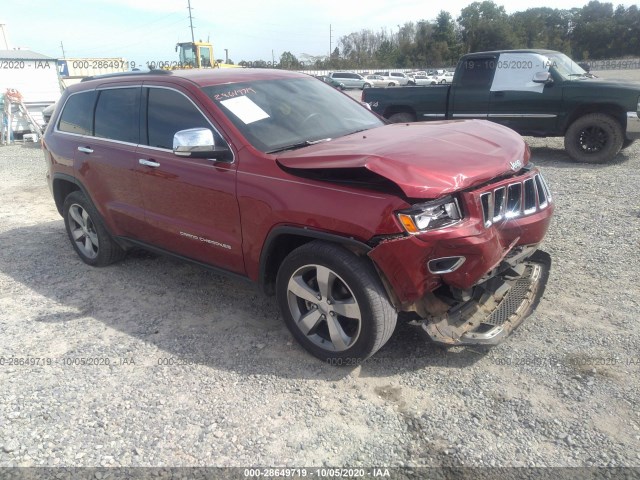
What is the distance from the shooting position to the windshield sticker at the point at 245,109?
3529 mm

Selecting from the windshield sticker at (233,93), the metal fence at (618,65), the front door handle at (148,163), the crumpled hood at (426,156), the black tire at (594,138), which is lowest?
the black tire at (594,138)

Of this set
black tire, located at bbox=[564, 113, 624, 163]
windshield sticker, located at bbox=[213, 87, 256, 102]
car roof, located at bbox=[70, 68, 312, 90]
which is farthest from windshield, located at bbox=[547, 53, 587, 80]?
windshield sticker, located at bbox=[213, 87, 256, 102]

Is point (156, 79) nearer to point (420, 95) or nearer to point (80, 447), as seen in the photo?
point (80, 447)

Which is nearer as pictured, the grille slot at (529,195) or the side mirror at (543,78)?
the grille slot at (529,195)

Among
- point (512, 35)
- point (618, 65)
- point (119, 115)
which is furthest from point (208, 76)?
point (512, 35)

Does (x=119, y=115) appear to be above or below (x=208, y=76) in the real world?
below

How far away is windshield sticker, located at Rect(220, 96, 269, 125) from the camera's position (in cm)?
353

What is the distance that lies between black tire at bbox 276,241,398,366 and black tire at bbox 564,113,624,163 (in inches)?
282

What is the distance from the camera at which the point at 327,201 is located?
9.43 feet

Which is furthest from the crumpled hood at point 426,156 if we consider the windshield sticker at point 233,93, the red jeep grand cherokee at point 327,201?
the windshield sticker at point 233,93

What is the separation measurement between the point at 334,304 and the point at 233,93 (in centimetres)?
178

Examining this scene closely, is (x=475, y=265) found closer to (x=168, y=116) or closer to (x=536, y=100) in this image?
(x=168, y=116)

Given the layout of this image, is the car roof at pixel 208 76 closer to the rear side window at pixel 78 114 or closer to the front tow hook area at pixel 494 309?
the rear side window at pixel 78 114

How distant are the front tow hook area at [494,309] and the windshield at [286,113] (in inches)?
60.3
